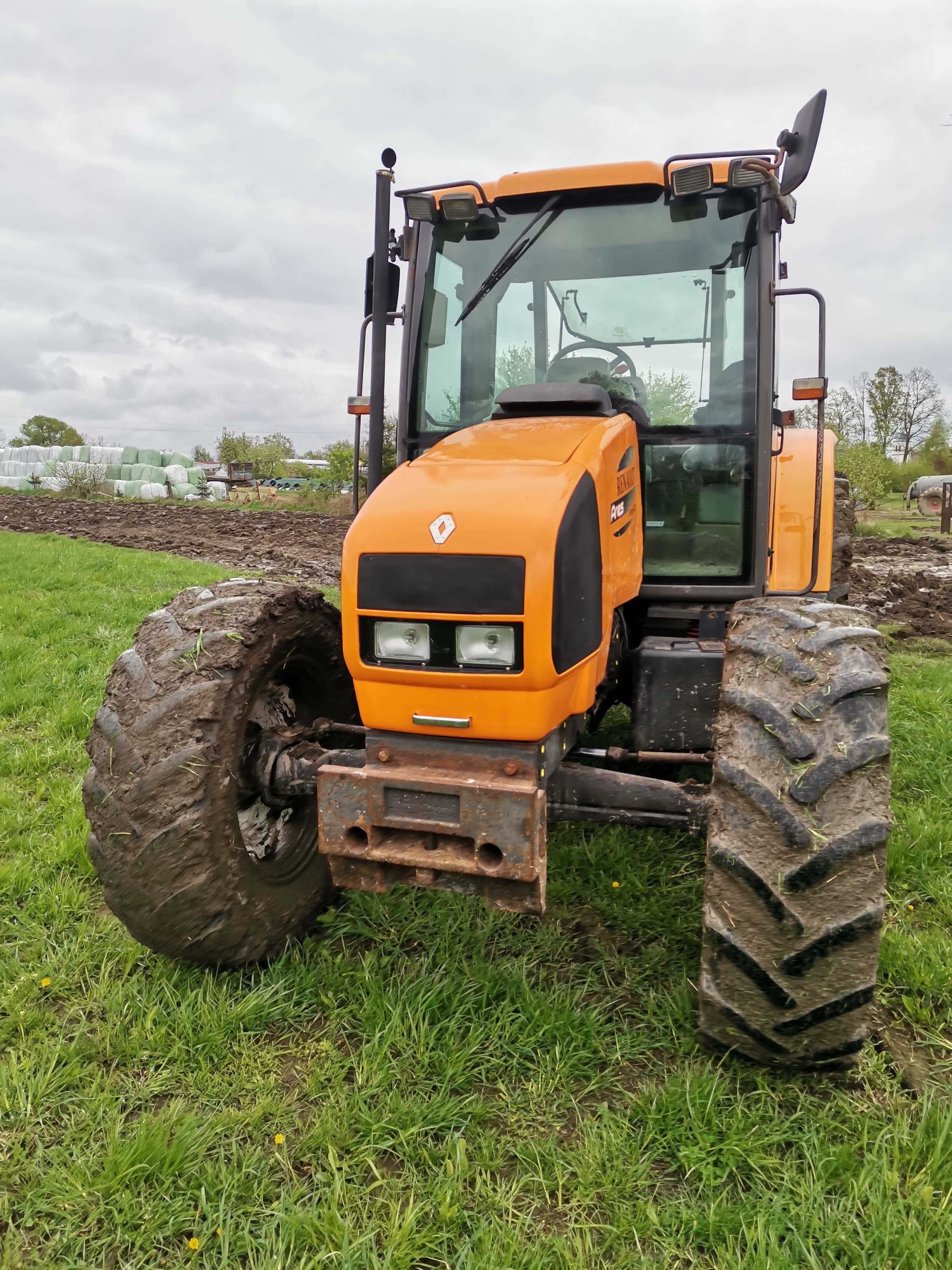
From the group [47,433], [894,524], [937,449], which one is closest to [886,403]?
[937,449]

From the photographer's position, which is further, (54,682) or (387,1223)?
(54,682)

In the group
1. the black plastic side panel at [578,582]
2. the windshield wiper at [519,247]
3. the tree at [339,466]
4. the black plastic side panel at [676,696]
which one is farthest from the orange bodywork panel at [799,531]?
the tree at [339,466]

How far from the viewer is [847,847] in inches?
86.4

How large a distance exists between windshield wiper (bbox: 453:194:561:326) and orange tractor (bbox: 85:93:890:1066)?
0.05ft

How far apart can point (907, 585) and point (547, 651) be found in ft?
32.7

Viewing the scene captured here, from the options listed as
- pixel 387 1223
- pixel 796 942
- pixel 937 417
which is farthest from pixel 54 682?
pixel 937 417

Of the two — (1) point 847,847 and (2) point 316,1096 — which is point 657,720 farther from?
(2) point 316,1096

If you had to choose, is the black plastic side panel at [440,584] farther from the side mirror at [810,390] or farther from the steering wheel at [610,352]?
the side mirror at [810,390]

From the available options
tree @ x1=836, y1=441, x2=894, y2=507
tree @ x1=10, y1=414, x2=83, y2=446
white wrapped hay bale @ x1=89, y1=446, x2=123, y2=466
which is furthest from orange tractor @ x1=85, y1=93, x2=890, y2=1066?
tree @ x1=10, y1=414, x2=83, y2=446

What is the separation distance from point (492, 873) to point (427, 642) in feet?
2.10

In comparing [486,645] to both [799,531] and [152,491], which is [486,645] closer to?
[799,531]

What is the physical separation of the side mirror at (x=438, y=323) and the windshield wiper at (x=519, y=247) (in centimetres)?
21

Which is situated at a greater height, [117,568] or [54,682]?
[117,568]

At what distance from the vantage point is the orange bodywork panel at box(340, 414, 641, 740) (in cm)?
240
